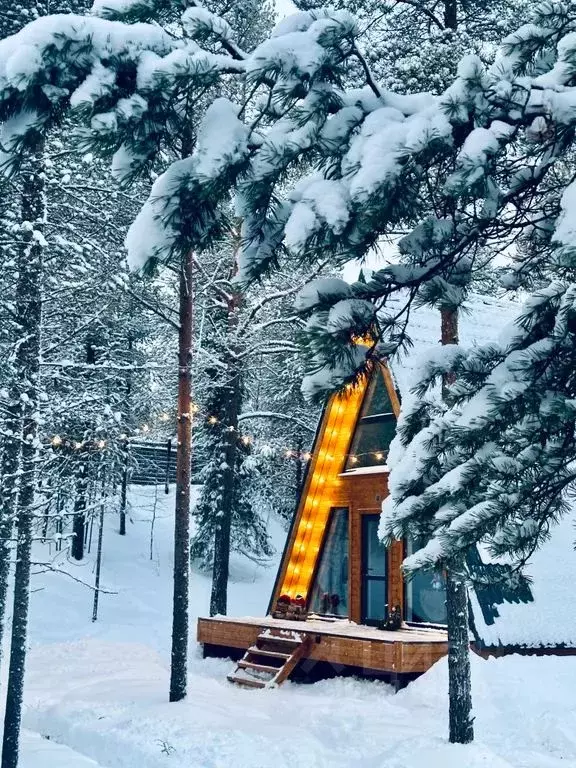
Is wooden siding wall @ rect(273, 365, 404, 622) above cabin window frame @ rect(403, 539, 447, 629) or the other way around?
above

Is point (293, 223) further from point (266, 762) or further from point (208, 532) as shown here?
point (208, 532)

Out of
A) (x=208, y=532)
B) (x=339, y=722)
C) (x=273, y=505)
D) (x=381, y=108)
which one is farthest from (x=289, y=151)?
(x=273, y=505)

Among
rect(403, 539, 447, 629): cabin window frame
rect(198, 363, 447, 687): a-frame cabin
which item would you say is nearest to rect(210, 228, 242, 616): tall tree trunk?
rect(198, 363, 447, 687): a-frame cabin

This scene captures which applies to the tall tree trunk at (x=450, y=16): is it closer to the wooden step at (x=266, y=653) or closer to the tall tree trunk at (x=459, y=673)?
the tall tree trunk at (x=459, y=673)

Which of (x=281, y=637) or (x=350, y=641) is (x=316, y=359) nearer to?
(x=350, y=641)

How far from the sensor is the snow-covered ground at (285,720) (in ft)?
31.1

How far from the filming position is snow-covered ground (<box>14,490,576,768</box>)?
948cm

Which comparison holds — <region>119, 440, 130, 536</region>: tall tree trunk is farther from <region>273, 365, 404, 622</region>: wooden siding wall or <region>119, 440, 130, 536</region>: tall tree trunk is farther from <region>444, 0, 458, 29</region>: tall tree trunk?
<region>444, 0, 458, 29</region>: tall tree trunk

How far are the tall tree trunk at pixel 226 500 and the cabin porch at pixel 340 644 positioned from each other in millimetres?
2968

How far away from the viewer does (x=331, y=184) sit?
2986mm

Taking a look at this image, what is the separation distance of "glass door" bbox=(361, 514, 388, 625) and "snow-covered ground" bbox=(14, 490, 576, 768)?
2695 mm

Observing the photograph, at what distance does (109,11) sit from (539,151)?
6.25 ft

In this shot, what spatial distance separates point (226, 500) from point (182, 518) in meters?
7.18

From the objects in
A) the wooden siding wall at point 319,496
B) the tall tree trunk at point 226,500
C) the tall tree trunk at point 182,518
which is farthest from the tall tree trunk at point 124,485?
the tall tree trunk at point 182,518
